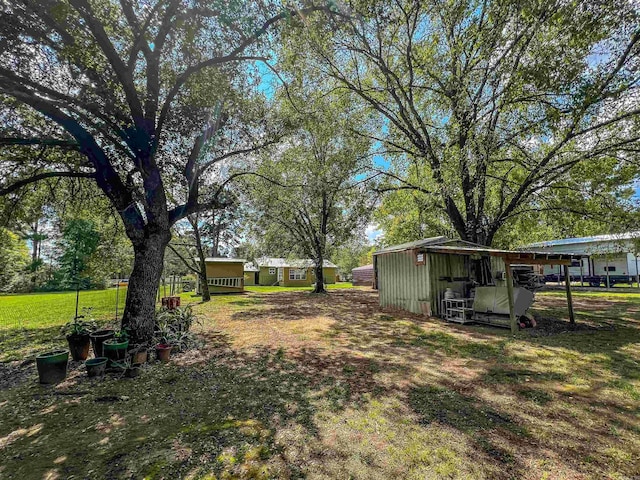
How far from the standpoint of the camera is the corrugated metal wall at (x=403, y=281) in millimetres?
10352

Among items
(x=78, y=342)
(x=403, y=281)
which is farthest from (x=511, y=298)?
(x=78, y=342)

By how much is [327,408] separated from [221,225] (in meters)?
8.87

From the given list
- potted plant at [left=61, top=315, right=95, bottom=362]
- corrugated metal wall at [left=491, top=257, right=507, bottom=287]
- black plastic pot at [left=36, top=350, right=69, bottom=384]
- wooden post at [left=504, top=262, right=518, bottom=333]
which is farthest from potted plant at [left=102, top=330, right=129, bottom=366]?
corrugated metal wall at [left=491, top=257, right=507, bottom=287]

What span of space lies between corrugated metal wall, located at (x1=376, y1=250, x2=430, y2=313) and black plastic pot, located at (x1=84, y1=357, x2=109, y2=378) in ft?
29.6

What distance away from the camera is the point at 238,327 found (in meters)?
8.69

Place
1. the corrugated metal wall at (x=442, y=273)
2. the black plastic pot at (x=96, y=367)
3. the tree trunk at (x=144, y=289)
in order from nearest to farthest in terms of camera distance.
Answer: the black plastic pot at (x=96, y=367) < the tree trunk at (x=144, y=289) < the corrugated metal wall at (x=442, y=273)

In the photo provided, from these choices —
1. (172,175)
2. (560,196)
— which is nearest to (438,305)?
(560,196)

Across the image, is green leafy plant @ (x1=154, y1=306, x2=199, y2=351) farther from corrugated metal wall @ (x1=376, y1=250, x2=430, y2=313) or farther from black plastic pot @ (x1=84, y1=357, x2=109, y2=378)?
corrugated metal wall @ (x1=376, y1=250, x2=430, y2=313)

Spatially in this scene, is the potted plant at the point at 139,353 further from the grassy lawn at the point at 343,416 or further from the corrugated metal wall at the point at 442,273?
the corrugated metal wall at the point at 442,273

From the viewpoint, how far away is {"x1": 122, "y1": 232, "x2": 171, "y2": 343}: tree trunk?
566 cm

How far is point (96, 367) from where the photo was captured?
4641 millimetres

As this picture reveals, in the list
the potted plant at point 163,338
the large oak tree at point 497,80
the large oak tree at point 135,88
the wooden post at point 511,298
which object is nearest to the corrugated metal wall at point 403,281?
the large oak tree at point 497,80

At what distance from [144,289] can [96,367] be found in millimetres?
1576

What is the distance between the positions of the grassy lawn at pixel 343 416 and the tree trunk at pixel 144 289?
92 cm
